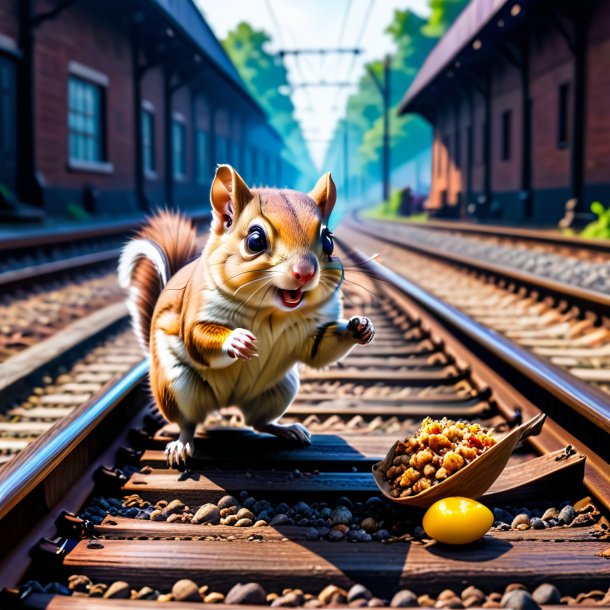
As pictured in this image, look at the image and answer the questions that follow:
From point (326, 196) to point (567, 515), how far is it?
43.9 inches

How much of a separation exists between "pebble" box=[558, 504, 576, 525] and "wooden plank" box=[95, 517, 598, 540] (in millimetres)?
80

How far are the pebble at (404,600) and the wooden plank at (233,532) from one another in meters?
0.40

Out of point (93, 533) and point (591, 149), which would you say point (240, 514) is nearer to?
point (93, 533)

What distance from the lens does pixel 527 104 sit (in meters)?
22.2

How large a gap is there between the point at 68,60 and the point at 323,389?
14.8 m

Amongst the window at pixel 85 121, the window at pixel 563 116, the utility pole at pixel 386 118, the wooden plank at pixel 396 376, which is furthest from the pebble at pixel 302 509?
the utility pole at pixel 386 118

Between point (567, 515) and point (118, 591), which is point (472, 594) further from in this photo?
point (118, 591)

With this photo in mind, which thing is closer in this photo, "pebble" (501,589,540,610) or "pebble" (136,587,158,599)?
"pebble" (501,589,540,610)

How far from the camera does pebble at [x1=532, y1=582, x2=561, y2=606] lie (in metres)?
1.84

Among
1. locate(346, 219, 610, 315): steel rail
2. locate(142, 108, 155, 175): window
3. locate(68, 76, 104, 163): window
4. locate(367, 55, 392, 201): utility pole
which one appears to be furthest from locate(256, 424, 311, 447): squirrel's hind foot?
locate(367, 55, 392, 201): utility pole

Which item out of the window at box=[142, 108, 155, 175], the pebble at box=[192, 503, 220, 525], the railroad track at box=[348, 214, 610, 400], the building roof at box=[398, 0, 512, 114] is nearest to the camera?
the pebble at box=[192, 503, 220, 525]

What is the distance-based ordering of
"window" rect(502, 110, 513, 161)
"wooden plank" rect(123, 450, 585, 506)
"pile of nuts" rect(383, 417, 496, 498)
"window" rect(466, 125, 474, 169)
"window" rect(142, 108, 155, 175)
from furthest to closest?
"window" rect(466, 125, 474, 169)
"window" rect(502, 110, 513, 161)
"window" rect(142, 108, 155, 175)
"wooden plank" rect(123, 450, 585, 506)
"pile of nuts" rect(383, 417, 496, 498)

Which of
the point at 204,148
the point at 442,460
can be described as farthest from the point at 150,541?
the point at 204,148

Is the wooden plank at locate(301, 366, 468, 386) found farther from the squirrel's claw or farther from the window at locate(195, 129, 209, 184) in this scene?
the window at locate(195, 129, 209, 184)
